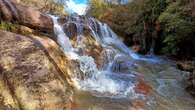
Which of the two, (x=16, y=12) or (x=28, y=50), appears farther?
(x=16, y=12)

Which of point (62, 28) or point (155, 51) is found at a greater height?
point (62, 28)

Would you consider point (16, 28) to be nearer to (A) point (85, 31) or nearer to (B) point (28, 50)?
(B) point (28, 50)

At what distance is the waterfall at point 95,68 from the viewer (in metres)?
8.24

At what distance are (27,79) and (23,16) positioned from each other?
4.65 metres

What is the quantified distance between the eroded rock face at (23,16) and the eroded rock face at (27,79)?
2.80 meters

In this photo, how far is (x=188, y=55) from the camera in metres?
13.5

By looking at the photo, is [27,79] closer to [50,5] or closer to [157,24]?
[157,24]

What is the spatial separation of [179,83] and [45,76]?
18.3 feet

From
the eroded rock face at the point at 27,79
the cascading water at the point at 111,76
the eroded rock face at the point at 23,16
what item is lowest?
the cascading water at the point at 111,76

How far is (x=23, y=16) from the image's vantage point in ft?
31.8

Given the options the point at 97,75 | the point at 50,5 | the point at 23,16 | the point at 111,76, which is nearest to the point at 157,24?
the point at 111,76

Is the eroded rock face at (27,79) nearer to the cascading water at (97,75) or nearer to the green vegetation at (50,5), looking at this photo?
the cascading water at (97,75)

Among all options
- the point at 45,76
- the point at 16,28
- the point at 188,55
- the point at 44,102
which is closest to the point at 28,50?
the point at 45,76

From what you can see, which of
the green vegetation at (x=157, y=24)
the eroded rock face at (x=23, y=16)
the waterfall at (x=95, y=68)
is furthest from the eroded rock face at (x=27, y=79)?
the green vegetation at (x=157, y=24)
